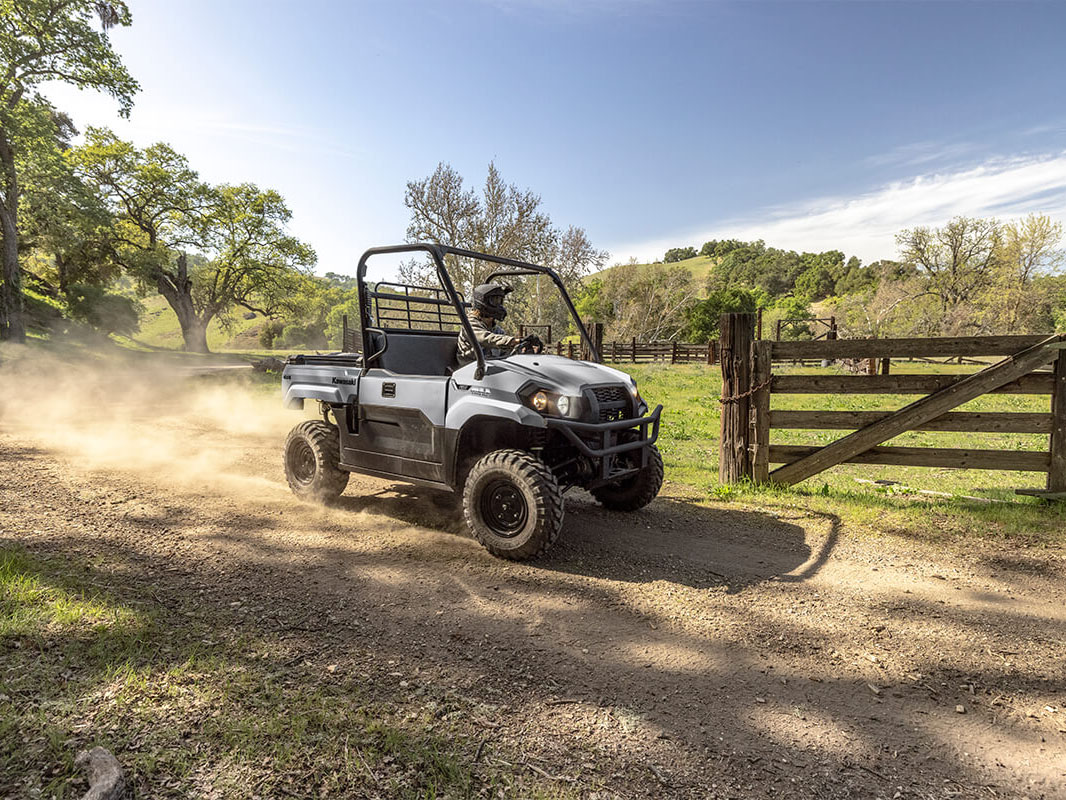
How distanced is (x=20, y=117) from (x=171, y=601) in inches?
1048

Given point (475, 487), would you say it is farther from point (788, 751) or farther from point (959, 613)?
point (959, 613)

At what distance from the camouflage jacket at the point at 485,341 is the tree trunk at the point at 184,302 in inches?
1517

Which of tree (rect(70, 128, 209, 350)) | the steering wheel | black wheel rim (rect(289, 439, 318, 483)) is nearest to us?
the steering wheel

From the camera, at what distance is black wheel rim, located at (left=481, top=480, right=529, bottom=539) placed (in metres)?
4.67

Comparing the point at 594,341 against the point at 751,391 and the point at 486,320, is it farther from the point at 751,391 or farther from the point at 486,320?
the point at 486,320

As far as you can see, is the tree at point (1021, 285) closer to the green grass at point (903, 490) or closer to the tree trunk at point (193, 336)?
the green grass at point (903, 490)

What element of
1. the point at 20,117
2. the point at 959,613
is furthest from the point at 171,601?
the point at 20,117

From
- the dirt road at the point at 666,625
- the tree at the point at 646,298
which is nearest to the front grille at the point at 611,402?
the dirt road at the point at 666,625

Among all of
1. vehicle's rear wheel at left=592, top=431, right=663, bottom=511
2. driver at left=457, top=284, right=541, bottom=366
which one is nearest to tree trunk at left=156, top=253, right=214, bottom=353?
driver at left=457, top=284, right=541, bottom=366

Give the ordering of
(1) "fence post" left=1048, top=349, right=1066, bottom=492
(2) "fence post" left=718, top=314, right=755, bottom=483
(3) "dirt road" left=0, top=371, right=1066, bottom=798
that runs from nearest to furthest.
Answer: (3) "dirt road" left=0, top=371, right=1066, bottom=798 < (1) "fence post" left=1048, top=349, right=1066, bottom=492 < (2) "fence post" left=718, top=314, right=755, bottom=483

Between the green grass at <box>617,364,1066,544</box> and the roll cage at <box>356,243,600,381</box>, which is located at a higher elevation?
the roll cage at <box>356,243,600,381</box>

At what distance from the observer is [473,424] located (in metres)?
5.07

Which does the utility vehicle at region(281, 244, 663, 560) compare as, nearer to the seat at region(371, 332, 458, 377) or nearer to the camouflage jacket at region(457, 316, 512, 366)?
the seat at region(371, 332, 458, 377)

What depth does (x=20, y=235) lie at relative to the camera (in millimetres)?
28219
